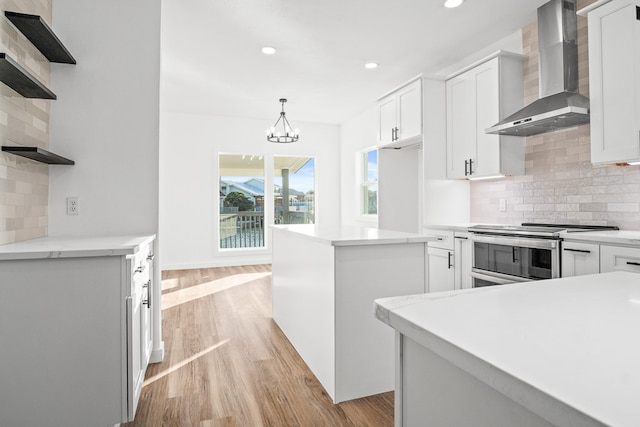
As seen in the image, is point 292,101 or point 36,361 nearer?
point 36,361

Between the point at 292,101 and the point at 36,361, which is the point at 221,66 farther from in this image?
the point at 36,361

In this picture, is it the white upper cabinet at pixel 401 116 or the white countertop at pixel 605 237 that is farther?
the white upper cabinet at pixel 401 116

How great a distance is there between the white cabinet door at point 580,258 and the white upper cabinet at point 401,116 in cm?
201

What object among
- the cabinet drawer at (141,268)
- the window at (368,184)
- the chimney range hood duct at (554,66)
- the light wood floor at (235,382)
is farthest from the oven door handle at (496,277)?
the window at (368,184)

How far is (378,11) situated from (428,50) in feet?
3.35

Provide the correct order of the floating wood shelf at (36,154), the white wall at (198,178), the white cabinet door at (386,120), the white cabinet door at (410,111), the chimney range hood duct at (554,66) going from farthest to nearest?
the white wall at (198,178) < the white cabinet door at (386,120) < the white cabinet door at (410,111) < the chimney range hood duct at (554,66) < the floating wood shelf at (36,154)

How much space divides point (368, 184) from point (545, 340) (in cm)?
624

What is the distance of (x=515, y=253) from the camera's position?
2816mm

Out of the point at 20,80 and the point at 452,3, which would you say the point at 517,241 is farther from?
the point at 20,80

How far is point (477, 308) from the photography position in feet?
2.49

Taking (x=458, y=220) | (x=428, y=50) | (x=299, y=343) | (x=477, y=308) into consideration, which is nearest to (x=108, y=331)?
(x=299, y=343)

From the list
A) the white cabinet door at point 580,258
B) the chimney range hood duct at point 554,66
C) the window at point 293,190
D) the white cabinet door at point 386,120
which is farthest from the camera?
the window at point 293,190

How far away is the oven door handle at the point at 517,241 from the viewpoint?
2.55m

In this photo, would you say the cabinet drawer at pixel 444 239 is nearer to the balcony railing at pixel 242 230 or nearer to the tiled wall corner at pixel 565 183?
the tiled wall corner at pixel 565 183
